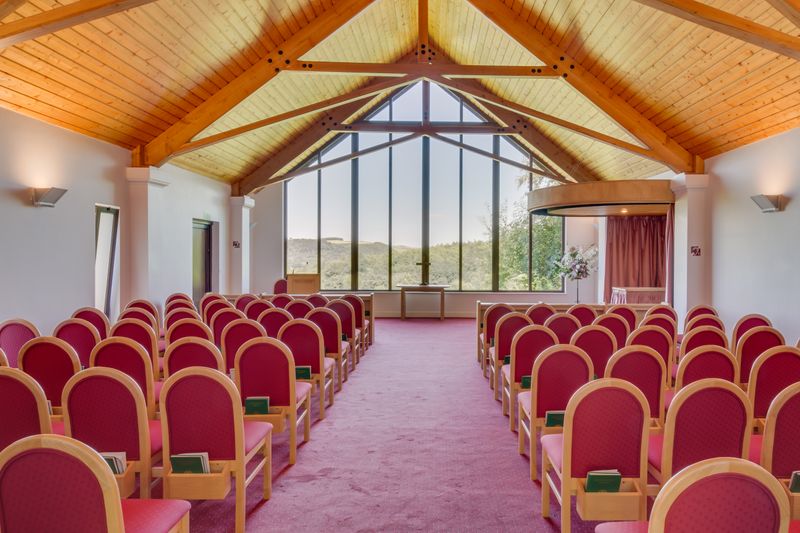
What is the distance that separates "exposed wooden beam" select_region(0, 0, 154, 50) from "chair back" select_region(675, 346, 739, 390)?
491 centimetres

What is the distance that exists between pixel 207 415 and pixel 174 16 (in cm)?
498

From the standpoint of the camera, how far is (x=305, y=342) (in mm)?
4648

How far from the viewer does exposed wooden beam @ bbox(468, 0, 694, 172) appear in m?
7.71

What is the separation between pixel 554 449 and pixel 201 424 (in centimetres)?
176

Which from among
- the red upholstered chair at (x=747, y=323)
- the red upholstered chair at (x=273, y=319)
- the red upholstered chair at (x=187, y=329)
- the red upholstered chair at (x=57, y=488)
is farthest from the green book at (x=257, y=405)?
the red upholstered chair at (x=747, y=323)

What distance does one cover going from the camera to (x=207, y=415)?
2502mm

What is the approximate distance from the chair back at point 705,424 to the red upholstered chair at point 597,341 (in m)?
1.76

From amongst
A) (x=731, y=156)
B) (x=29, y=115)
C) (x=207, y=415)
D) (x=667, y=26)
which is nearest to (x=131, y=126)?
(x=29, y=115)

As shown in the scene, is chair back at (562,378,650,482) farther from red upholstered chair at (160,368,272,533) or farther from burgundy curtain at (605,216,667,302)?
burgundy curtain at (605,216,667,302)

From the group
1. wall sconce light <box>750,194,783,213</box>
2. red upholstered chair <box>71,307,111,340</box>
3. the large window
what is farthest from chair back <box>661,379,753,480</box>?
the large window

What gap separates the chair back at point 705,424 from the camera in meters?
2.18

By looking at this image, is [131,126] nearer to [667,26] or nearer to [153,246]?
[153,246]

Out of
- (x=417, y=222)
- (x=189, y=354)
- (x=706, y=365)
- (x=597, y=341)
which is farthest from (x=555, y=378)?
(x=417, y=222)

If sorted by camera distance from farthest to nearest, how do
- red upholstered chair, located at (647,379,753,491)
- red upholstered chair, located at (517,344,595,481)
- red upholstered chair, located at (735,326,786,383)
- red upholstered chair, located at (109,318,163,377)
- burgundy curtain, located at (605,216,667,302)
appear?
burgundy curtain, located at (605,216,667,302), red upholstered chair, located at (109,318,163,377), red upholstered chair, located at (735,326,786,383), red upholstered chair, located at (517,344,595,481), red upholstered chair, located at (647,379,753,491)
